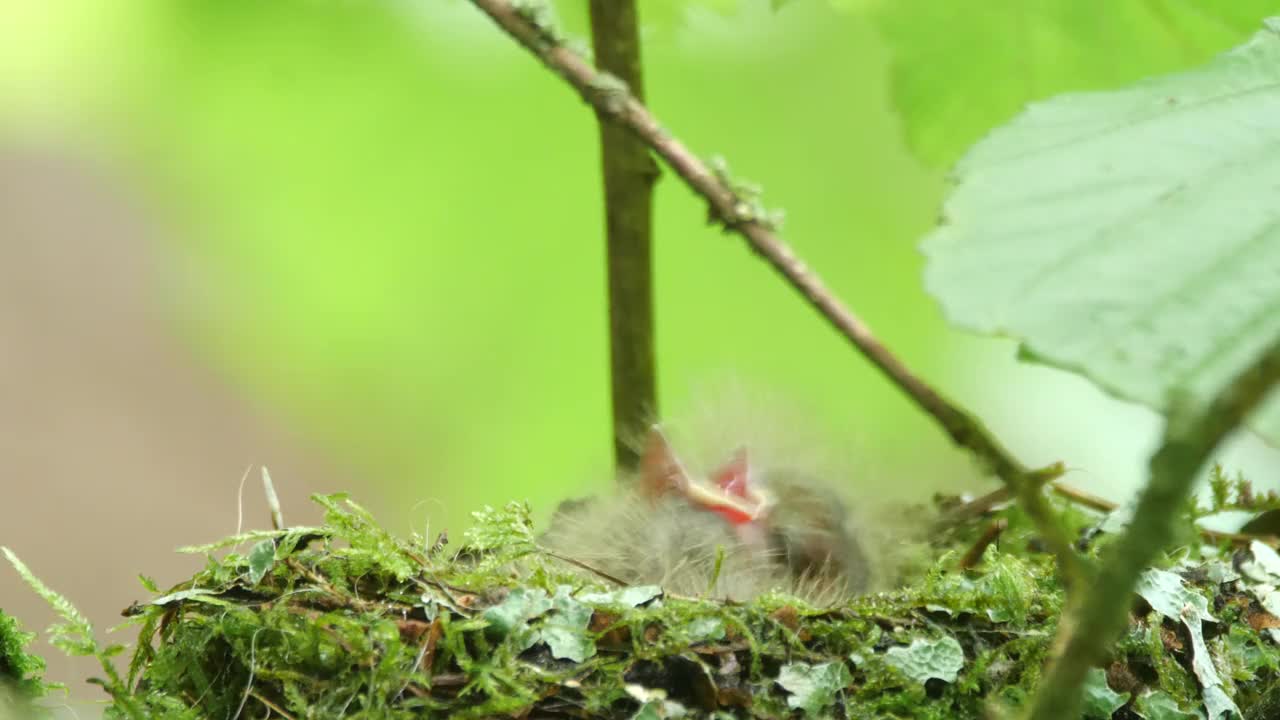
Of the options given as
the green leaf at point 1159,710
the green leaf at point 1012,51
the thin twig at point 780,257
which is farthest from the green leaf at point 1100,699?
the green leaf at point 1012,51

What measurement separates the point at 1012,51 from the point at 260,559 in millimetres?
789

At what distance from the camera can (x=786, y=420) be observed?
54.1 inches

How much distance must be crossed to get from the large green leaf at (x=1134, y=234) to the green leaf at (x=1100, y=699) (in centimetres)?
31

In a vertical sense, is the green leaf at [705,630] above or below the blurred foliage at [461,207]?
below

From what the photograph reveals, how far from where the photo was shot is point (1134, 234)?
1.68 feet

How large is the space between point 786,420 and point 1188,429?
106 centimetres

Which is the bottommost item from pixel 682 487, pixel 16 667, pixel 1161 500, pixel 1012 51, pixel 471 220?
pixel 16 667

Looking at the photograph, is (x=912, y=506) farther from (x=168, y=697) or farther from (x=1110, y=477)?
(x=168, y=697)

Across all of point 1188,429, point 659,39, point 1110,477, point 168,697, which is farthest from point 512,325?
point 1188,429

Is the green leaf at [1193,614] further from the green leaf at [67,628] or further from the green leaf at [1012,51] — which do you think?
the green leaf at [67,628]

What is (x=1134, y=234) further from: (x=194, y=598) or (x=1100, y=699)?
(x=194, y=598)

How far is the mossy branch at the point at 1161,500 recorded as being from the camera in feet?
1.00

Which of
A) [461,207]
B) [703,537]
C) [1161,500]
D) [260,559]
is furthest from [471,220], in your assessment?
[1161,500]

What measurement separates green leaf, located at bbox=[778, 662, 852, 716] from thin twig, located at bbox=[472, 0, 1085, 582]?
157 mm
